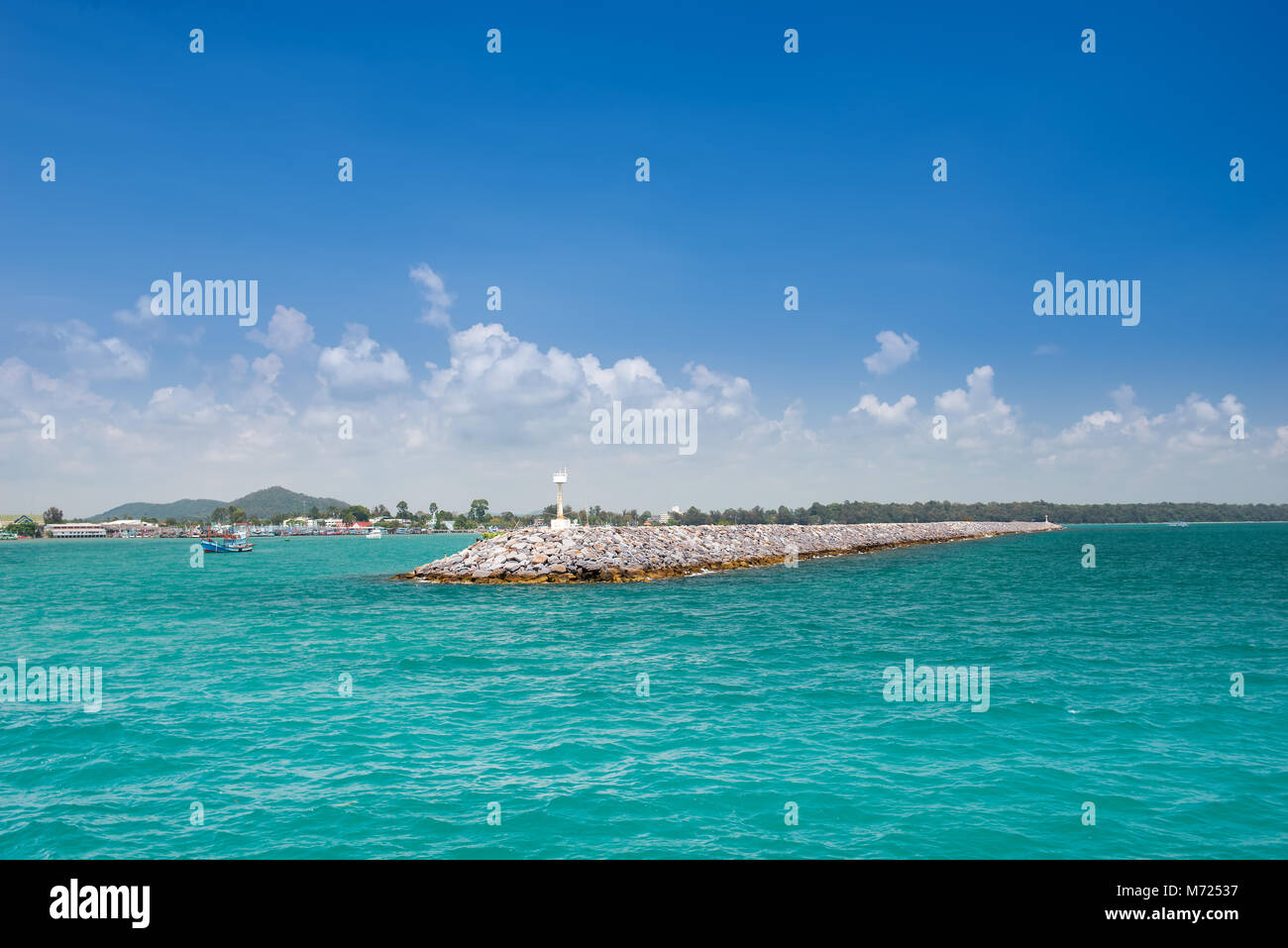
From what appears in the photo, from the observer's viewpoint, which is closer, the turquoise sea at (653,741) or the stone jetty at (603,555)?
the turquoise sea at (653,741)

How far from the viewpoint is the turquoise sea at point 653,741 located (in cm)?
1191

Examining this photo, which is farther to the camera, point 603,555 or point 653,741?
point 603,555

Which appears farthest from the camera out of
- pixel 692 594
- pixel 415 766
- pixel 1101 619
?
pixel 692 594

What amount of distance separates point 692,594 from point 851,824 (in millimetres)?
36599

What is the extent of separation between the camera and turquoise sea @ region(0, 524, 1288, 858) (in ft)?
39.1

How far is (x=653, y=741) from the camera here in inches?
663

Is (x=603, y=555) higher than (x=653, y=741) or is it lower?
higher

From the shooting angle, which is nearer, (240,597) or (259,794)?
(259,794)

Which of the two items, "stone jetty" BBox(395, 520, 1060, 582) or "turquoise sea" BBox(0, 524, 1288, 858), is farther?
"stone jetty" BBox(395, 520, 1060, 582)

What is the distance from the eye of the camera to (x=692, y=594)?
4862 cm
